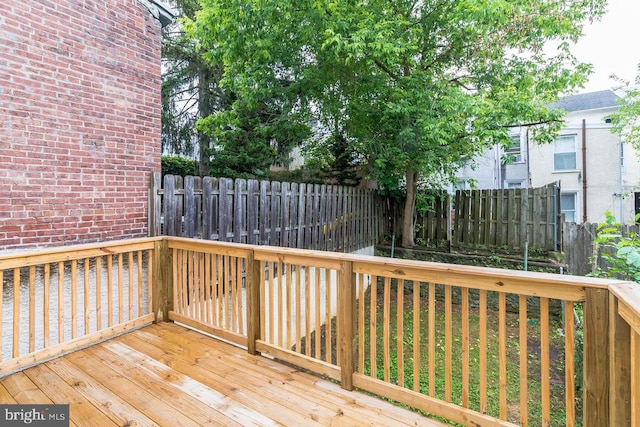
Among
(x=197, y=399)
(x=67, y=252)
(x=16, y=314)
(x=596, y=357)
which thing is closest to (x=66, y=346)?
(x=16, y=314)

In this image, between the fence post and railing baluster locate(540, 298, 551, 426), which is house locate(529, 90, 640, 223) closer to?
railing baluster locate(540, 298, 551, 426)

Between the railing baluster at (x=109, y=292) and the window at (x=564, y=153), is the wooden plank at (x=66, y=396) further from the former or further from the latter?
the window at (x=564, y=153)

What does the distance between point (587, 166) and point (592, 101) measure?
3.22 meters

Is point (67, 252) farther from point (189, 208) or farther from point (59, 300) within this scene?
point (189, 208)

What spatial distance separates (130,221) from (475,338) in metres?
5.29

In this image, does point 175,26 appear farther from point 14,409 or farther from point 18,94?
point 14,409

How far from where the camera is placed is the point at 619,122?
1066cm

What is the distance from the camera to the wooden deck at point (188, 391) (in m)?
1.99

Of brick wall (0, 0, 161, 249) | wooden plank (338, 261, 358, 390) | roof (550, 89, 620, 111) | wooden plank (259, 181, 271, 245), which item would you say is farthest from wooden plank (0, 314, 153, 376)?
roof (550, 89, 620, 111)

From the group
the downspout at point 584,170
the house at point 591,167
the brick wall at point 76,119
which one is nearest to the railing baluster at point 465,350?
the brick wall at point 76,119

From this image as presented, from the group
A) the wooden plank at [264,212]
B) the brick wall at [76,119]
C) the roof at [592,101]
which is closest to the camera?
the brick wall at [76,119]

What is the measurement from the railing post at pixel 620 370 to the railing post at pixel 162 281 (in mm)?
3610

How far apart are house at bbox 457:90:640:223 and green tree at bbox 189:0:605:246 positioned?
5.03m

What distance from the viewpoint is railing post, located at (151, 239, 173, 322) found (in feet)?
11.9
